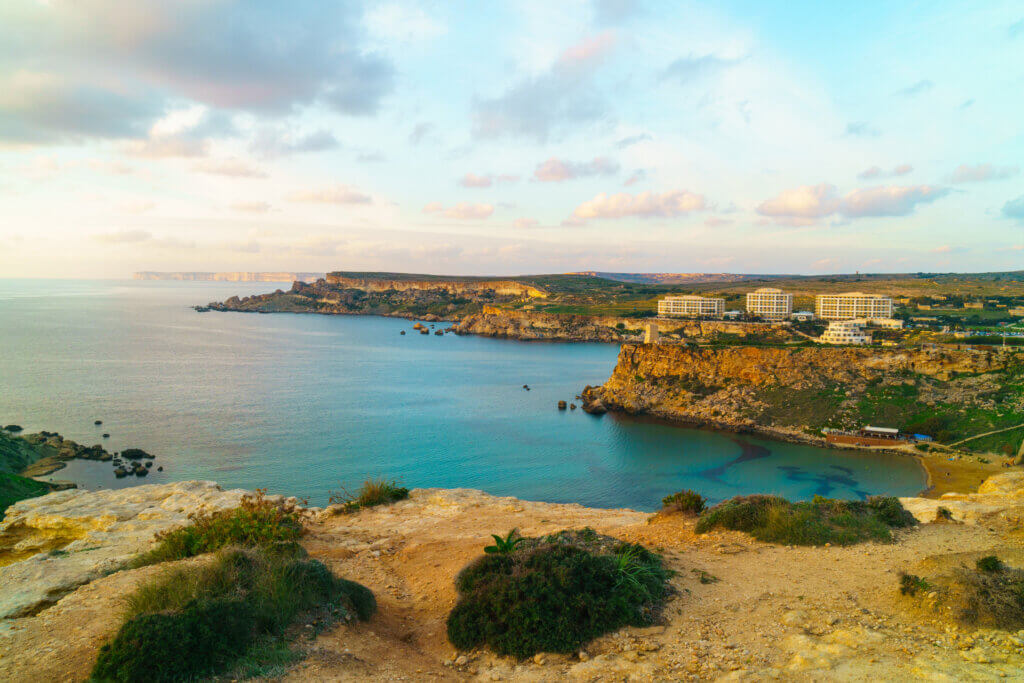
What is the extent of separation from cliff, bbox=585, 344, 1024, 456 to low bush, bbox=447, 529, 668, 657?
3130cm

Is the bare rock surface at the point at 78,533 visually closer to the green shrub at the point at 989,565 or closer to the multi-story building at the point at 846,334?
the green shrub at the point at 989,565

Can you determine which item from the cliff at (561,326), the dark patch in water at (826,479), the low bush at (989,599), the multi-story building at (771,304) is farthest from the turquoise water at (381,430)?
the multi-story building at (771,304)

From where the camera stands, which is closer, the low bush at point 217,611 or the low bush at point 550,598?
the low bush at point 217,611

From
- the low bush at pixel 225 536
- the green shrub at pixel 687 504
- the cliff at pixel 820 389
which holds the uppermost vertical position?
the low bush at pixel 225 536

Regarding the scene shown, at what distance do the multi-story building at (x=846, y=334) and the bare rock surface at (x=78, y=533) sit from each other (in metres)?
50.4

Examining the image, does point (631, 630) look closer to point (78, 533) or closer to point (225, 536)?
point (225, 536)

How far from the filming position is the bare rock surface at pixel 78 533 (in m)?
7.96

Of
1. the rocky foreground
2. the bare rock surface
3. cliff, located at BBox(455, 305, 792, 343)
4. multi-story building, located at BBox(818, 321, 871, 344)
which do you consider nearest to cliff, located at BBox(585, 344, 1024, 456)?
multi-story building, located at BBox(818, 321, 871, 344)

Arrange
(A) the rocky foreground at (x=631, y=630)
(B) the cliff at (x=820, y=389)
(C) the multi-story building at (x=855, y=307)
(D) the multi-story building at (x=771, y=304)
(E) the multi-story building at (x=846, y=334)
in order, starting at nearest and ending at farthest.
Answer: (A) the rocky foreground at (x=631, y=630) → (B) the cliff at (x=820, y=389) → (E) the multi-story building at (x=846, y=334) → (C) the multi-story building at (x=855, y=307) → (D) the multi-story building at (x=771, y=304)

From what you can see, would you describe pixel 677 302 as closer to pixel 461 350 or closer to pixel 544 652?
pixel 461 350

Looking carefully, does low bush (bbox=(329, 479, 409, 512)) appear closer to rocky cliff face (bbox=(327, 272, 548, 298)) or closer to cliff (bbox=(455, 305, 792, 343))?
cliff (bbox=(455, 305, 792, 343))

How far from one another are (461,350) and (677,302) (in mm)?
37043

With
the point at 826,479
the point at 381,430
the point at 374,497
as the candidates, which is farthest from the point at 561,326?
the point at 374,497

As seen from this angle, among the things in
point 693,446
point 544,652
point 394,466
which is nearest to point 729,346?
point 693,446
